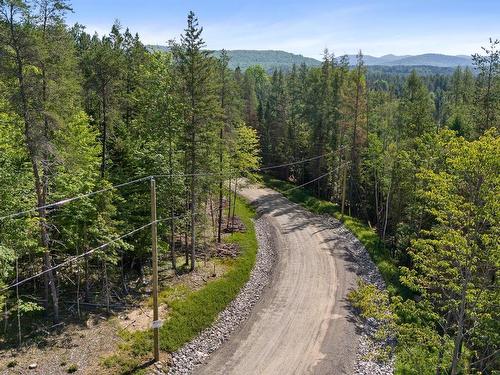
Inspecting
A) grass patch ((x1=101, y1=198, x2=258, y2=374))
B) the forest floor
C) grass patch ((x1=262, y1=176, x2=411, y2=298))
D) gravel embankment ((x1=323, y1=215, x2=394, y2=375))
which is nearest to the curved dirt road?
gravel embankment ((x1=323, y1=215, x2=394, y2=375))

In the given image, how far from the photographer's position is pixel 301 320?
24.3 meters

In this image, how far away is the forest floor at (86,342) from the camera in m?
18.1

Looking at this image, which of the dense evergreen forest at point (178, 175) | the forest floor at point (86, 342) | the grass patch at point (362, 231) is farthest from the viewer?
the grass patch at point (362, 231)

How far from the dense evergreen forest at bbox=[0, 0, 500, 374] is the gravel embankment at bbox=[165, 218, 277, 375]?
15.0 feet

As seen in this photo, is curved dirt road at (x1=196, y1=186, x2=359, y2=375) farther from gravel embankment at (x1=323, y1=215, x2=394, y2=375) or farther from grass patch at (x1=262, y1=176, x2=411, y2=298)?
grass patch at (x1=262, y1=176, x2=411, y2=298)

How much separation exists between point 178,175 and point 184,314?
7710mm

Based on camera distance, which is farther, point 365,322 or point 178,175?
point 365,322

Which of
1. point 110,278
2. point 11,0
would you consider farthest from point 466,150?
point 110,278

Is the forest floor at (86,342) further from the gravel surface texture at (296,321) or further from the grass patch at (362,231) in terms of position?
the grass patch at (362,231)

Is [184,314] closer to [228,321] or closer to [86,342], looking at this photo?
[228,321]

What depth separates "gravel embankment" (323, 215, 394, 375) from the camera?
805 inches

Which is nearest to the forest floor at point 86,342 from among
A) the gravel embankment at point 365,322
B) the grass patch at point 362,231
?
the gravel embankment at point 365,322

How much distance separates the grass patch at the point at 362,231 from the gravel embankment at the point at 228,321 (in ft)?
27.4

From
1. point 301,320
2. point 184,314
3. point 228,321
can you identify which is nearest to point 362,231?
point 301,320
